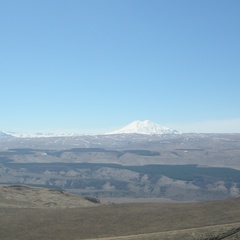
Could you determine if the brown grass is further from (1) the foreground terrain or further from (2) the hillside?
(2) the hillside

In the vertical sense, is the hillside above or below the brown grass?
below

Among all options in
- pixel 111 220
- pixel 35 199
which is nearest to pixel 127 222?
pixel 111 220

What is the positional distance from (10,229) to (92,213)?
10.1 meters

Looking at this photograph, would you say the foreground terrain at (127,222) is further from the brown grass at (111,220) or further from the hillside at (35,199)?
the hillside at (35,199)

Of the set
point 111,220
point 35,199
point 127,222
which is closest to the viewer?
point 127,222

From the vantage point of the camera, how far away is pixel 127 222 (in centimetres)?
3919

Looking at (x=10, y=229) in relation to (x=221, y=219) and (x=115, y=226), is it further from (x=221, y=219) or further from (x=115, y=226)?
(x=221, y=219)

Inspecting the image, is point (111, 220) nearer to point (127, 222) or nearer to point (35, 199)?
point (127, 222)

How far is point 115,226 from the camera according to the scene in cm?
3772

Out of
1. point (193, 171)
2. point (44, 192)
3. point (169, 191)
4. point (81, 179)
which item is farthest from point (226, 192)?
point (44, 192)

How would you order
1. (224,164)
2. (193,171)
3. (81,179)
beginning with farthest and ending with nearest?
(224,164) → (193,171) → (81,179)

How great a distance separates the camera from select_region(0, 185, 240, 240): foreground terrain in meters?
29.2

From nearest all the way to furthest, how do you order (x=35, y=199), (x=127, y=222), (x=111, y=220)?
(x=127, y=222), (x=111, y=220), (x=35, y=199)

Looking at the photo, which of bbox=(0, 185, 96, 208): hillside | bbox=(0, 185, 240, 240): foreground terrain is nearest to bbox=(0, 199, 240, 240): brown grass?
bbox=(0, 185, 240, 240): foreground terrain
